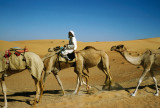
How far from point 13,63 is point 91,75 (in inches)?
379

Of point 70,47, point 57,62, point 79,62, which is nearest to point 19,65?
point 57,62

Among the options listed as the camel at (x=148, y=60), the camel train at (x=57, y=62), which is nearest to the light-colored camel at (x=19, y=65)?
the camel train at (x=57, y=62)

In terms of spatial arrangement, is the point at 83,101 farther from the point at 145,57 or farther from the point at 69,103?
the point at 145,57

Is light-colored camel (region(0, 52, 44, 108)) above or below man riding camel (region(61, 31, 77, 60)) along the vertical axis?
below

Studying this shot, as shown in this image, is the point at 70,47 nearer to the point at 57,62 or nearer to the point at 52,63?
the point at 57,62

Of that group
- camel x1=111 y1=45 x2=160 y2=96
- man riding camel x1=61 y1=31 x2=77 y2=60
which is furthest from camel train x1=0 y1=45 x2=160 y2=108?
man riding camel x1=61 y1=31 x2=77 y2=60

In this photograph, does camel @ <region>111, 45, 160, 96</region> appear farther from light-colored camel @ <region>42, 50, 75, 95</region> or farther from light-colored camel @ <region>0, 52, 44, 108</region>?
light-colored camel @ <region>0, 52, 44, 108</region>

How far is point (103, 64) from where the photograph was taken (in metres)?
7.77

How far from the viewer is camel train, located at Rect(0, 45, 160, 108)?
5336mm

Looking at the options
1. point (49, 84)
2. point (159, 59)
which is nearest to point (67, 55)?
point (159, 59)

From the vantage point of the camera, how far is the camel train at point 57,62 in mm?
5336

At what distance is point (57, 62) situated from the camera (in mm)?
6988

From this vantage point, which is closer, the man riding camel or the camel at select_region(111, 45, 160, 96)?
the camel at select_region(111, 45, 160, 96)

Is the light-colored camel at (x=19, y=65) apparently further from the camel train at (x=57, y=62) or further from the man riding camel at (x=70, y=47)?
the man riding camel at (x=70, y=47)
